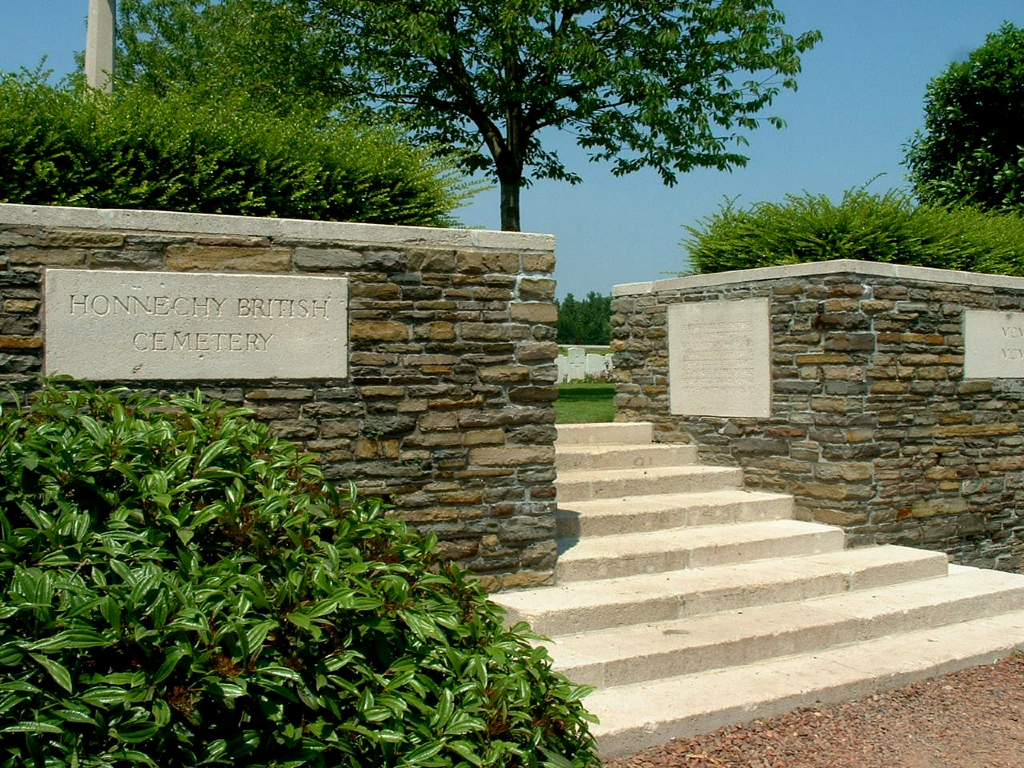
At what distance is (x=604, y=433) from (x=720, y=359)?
1087mm

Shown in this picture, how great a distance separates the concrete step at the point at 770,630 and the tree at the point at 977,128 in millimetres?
8876

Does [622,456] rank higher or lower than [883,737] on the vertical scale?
higher

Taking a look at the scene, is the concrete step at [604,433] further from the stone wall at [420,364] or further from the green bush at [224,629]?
the green bush at [224,629]

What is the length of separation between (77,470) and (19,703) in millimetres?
907

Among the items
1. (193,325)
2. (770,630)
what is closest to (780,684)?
(770,630)

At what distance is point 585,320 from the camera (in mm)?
51000

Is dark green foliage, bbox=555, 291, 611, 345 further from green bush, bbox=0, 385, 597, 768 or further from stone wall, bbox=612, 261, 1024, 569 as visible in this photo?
green bush, bbox=0, 385, 597, 768

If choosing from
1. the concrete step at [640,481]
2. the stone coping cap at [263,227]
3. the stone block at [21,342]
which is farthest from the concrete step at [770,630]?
the stone block at [21,342]

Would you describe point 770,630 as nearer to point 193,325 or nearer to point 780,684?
point 780,684

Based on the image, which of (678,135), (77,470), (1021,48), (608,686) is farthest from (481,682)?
(1021,48)

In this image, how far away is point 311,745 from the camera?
2467 mm

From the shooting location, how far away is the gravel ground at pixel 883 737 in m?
3.88

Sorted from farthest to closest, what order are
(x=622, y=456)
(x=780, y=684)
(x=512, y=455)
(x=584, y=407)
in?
(x=584, y=407)
(x=622, y=456)
(x=512, y=455)
(x=780, y=684)

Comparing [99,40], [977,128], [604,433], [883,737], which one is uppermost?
[977,128]
